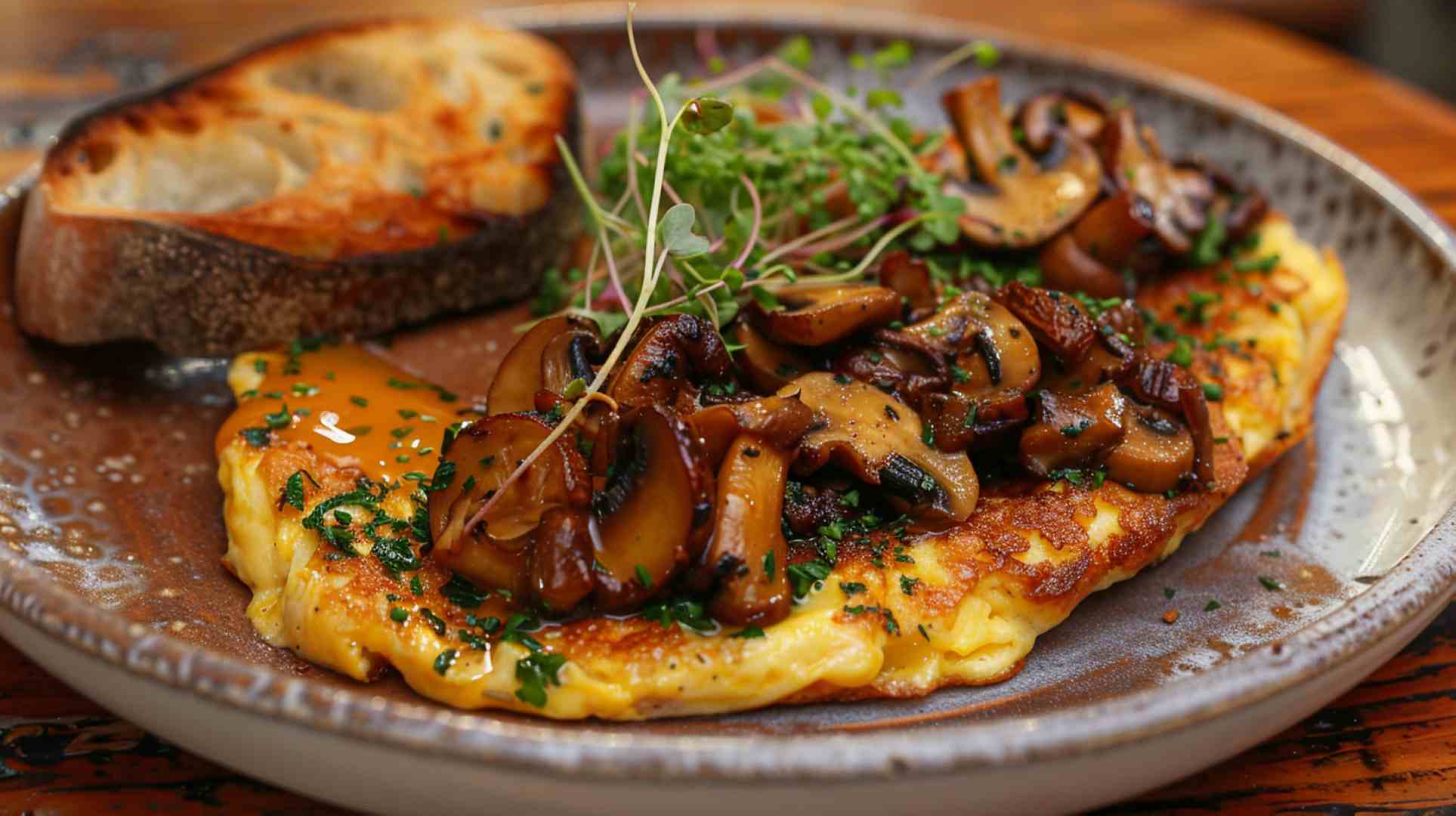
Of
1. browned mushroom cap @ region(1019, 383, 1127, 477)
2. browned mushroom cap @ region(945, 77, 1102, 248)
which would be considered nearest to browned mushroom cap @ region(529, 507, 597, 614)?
browned mushroom cap @ region(1019, 383, 1127, 477)

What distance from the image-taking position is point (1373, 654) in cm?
224

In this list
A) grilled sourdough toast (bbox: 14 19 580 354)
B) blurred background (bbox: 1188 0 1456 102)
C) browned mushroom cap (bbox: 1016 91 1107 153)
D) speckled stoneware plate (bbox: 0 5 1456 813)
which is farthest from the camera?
blurred background (bbox: 1188 0 1456 102)

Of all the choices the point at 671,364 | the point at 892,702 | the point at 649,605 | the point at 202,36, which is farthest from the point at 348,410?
the point at 202,36

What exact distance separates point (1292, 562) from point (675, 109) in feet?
7.19

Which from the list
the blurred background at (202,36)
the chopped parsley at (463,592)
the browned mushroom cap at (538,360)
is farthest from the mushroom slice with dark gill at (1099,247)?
the blurred background at (202,36)

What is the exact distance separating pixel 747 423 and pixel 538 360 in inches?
23.5

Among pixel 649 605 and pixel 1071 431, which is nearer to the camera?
pixel 649 605

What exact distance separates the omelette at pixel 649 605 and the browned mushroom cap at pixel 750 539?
5cm

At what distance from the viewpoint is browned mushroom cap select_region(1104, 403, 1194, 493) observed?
110 inches

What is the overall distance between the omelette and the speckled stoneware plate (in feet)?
0.23

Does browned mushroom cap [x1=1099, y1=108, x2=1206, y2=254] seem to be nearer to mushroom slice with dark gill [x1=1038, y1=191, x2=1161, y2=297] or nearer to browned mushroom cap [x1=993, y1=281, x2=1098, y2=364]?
mushroom slice with dark gill [x1=1038, y1=191, x2=1161, y2=297]

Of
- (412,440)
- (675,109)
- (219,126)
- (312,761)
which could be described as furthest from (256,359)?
(312,761)

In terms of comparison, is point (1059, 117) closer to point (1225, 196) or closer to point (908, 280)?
point (1225, 196)

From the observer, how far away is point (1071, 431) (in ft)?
9.18
